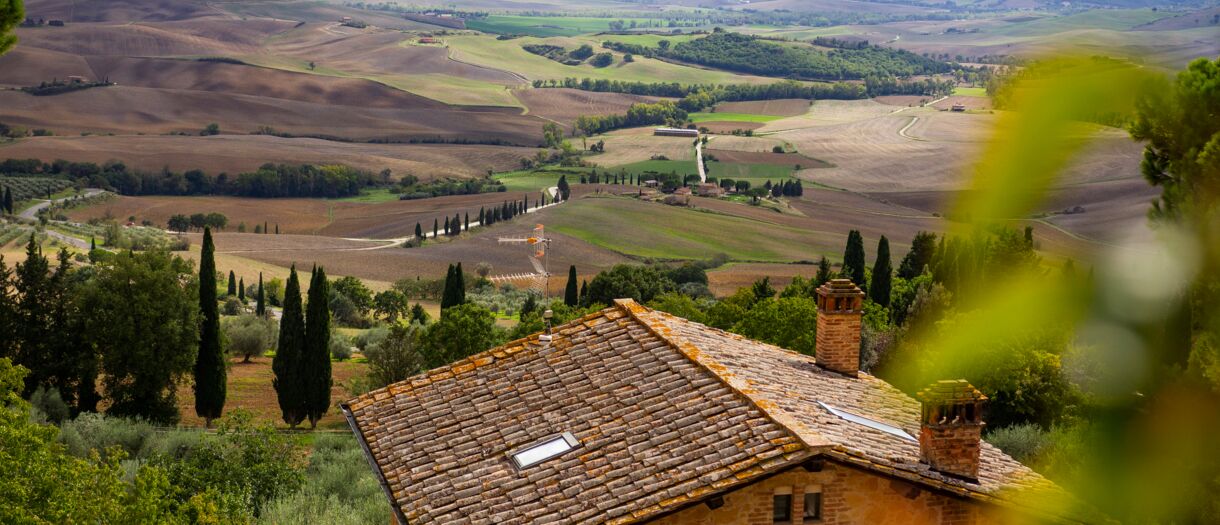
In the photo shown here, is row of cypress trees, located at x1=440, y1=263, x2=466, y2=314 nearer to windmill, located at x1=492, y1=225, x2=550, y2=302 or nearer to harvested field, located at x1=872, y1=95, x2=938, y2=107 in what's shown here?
windmill, located at x1=492, y1=225, x2=550, y2=302

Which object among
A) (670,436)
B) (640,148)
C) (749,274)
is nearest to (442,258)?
(749,274)

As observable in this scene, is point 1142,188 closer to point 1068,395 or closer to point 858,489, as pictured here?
point 1068,395

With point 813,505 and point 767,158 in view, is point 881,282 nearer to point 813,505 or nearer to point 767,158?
point 813,505

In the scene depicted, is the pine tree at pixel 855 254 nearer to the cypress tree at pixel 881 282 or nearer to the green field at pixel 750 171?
the cypress tree at pixel 881 282

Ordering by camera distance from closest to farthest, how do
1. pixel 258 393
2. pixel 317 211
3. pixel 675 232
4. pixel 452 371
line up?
pixel 452 371 → pixel 258 393 → pixel 675 232 → pixel 317 211

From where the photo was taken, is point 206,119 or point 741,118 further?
point 741,118

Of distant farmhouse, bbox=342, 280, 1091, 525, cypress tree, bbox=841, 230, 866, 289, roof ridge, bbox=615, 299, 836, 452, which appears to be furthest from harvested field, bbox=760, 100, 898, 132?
distant farmhouse, bbox=342, 280, 1091, 525

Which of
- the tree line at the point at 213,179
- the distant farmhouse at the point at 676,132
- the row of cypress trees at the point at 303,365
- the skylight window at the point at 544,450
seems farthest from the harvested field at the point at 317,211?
the skylight window at the point at 544,450

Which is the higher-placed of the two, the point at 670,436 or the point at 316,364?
the point at 670,436
